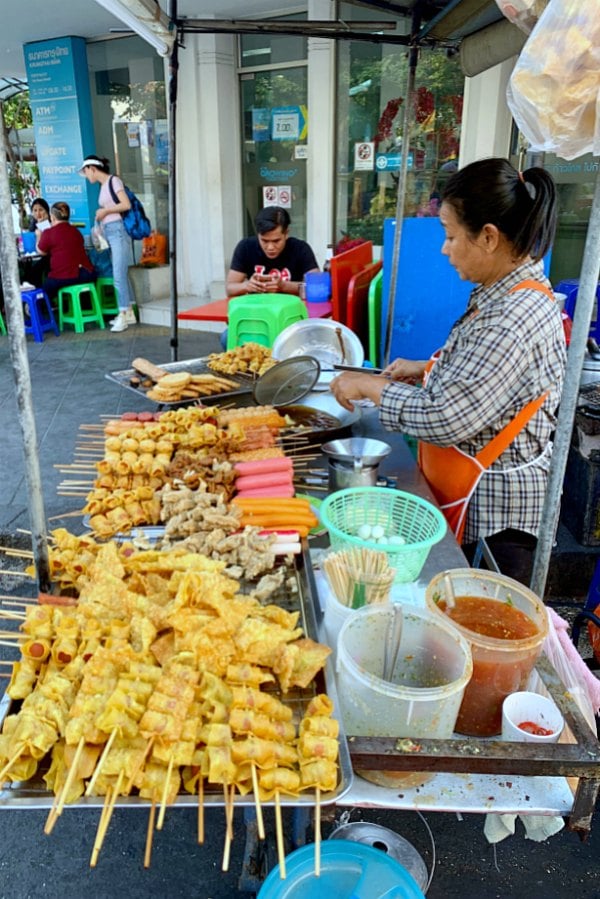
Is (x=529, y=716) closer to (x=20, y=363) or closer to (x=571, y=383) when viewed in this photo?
(x=571, y=383)

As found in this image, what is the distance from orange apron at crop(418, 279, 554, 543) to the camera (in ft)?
7.50

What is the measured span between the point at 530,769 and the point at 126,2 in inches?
163

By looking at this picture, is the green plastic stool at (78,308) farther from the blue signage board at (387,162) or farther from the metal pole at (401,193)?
the metal pole at (401,193)

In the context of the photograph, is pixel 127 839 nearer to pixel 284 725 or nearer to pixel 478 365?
pixel 284 725

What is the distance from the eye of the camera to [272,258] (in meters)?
6.04

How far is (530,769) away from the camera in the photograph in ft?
4.54

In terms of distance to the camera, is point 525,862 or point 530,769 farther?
point 525,862

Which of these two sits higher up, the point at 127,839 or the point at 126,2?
the point at 126,2

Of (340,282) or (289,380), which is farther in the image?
(340,282)

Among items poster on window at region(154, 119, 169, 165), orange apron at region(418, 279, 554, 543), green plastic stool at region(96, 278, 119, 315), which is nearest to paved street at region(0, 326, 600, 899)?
orange apron at region(418, 279, 554, 543)

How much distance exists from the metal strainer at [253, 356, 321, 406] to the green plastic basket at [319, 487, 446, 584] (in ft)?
4.10

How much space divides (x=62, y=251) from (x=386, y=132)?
5445 mm

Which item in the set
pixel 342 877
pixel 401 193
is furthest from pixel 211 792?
pixel 401 193

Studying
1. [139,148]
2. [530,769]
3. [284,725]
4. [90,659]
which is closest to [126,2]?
[90,659]
